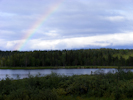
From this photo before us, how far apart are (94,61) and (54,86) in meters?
125

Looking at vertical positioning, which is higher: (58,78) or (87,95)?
(58,78)

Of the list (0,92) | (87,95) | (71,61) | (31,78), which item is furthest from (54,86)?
(71,61)

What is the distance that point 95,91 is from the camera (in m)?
15.0

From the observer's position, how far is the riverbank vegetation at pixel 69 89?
13000 millimetres

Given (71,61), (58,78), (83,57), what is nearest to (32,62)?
(71,61)

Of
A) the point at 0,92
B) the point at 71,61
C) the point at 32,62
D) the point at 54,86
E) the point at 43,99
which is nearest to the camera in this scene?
the point at 43,99

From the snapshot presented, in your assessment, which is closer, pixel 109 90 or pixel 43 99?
pixel 43 99

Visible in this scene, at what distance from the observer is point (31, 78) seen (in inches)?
666

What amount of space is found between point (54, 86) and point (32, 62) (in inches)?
4493

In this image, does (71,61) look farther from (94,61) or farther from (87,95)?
(87,95)

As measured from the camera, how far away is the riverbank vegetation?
13.0 meters

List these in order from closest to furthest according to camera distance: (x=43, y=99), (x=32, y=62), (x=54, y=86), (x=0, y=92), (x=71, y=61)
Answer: (x=43, y=99)
(x=0, y=92)
(x=54, y=86)
(x=32, y=62)
(x=71, y=61)

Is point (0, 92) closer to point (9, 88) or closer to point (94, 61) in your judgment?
point (9, 88)

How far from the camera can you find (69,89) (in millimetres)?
15578
